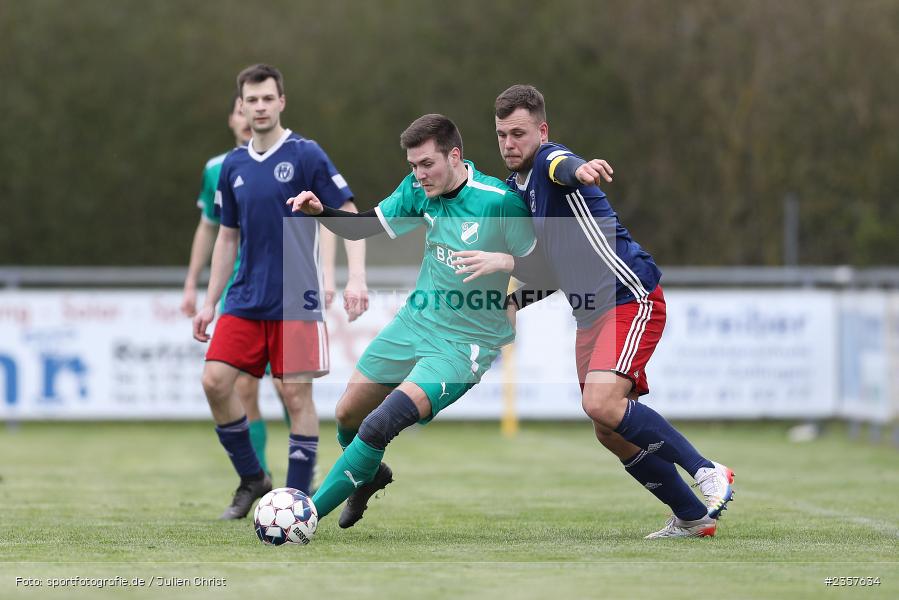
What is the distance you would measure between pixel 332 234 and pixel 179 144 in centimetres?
1237

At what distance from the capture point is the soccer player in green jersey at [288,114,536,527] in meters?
6.30

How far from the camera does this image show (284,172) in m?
7.35

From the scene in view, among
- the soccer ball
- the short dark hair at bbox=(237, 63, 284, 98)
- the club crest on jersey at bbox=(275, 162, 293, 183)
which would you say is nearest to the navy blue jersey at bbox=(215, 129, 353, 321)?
the club crest on jersey at bbox=(275, 162, 293, 183)

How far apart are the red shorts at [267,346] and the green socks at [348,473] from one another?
3.64ft

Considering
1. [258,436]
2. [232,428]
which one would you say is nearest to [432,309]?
[232,428]

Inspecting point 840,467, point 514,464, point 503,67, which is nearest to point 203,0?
point 503,67

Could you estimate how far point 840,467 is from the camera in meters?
11.4

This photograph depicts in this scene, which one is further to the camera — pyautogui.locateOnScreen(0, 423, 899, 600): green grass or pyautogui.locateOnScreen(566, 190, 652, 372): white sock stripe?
pyautogui.locateOnScreen(566, 190, 652, 372): white sock stripe

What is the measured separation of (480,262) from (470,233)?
1.26 feet

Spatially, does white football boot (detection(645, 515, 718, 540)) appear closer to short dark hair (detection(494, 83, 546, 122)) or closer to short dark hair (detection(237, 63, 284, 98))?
short dark hair (detection(494, 83, 546, 122))

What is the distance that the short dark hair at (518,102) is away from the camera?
6434mm

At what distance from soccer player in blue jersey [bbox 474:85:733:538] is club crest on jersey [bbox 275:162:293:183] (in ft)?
4.38

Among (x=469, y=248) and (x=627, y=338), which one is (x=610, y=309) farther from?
(x=469, y=248)

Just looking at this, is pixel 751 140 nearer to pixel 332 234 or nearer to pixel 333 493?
pixel 332 234
